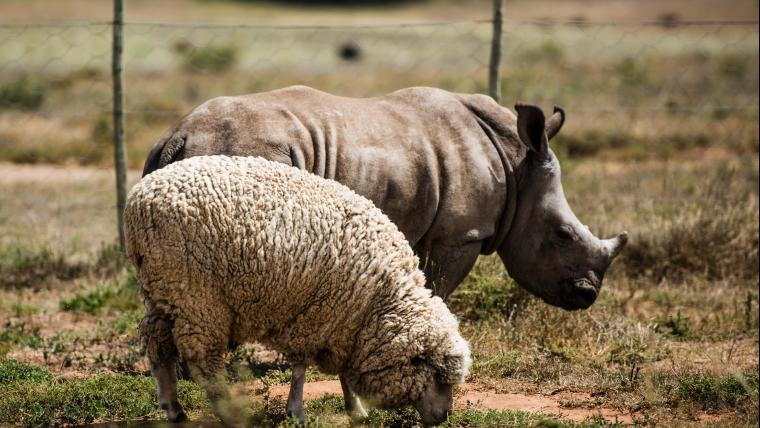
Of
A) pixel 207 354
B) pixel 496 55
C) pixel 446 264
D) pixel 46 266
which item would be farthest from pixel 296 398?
pixel 496 55

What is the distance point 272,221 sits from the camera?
4941 millimetres

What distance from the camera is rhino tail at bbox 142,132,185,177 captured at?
595cm

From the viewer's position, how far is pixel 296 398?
5344mm

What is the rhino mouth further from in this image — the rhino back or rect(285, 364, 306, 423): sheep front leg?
rect(285, 364, 306, 423): sheep front leg

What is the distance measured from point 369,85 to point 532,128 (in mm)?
18727

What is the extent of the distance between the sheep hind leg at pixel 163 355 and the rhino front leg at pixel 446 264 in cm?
201

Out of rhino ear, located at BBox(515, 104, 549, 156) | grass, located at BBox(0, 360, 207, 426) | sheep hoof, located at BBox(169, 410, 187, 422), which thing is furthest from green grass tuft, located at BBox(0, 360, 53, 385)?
rhino ear, located at BBox(515, 104, 549, 156)

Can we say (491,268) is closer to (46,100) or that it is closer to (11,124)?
(11,124)

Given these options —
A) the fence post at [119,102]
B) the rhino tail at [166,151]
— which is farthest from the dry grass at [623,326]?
the rhino tail at [166,151]

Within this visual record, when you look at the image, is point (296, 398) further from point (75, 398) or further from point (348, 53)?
point (348, 53)

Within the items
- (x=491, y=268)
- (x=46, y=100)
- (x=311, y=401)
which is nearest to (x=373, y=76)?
(x=46, y=100)

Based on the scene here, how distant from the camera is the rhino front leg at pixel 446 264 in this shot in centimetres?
657

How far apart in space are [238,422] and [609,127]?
13765 millimetres

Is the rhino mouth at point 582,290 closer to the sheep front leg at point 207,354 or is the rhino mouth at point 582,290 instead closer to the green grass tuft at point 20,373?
the sheep front leg at point 207,354
